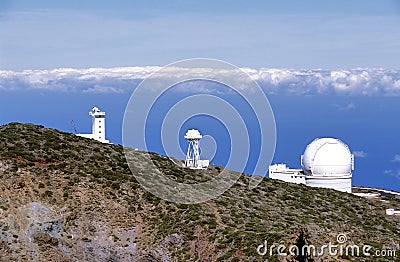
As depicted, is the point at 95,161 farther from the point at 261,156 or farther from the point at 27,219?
the point at 261,156

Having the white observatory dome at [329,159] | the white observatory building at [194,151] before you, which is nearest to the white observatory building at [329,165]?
the white observatory dome at [329,159]

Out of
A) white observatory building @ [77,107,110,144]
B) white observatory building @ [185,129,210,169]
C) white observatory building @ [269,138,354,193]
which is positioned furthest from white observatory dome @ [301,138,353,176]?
white observatory building @ [77,107,110,144]

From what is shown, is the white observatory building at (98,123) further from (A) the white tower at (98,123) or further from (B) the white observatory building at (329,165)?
(B) the white observatory building at (329,165)

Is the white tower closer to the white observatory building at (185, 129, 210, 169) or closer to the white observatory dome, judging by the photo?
the white observatory building at (185, 129, 210, 169)

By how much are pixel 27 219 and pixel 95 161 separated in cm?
1019

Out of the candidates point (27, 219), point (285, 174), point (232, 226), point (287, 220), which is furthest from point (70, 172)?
point (285, 174)

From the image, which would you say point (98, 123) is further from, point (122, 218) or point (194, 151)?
point (122, 218)

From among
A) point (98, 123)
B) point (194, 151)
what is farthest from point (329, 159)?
point (98, 123)

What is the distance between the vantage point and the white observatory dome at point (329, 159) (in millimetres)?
59000

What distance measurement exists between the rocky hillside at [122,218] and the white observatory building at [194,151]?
6.75 meters

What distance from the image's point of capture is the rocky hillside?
3400 centimetres

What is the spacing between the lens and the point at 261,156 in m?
34.1

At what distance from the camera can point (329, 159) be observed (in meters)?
58.8

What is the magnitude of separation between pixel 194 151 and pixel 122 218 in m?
18.2
